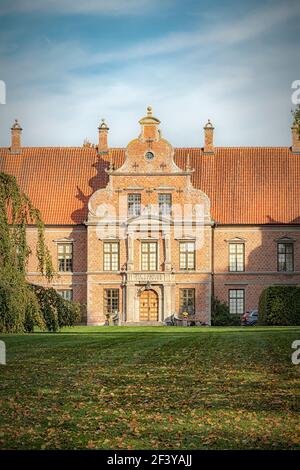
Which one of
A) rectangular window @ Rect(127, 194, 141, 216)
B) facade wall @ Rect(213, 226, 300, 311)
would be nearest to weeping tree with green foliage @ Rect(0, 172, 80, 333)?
Result: rectangular window @ Rect(127, 194, 141, 216)

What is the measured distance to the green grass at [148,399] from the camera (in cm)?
890

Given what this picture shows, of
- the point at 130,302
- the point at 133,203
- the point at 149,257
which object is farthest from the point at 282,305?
the point at 133,203

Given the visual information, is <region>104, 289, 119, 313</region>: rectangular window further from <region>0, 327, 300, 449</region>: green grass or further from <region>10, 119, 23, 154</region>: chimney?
<region>0, 327, 300, 449</region>: green grass

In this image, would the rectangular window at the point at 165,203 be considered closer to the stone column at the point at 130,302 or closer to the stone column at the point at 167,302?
the stone column at the point at 167,302

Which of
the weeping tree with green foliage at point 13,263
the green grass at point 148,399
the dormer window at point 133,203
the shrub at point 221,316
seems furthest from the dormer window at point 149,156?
the green grass at point 148,399

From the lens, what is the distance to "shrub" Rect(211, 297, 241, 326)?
145 feet

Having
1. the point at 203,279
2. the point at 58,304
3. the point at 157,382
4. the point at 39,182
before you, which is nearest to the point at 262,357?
the point at 157,382

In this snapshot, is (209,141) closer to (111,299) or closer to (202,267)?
(202,267)

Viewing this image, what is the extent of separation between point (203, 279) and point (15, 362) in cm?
3028

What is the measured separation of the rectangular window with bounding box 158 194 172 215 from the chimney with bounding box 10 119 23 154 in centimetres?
888

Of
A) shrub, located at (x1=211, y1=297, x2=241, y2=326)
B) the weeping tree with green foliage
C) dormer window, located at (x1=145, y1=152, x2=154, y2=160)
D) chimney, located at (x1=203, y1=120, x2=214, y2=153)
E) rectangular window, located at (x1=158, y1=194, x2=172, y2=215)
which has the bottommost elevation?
shrub, located at (x1=211, y1=297, x2=241, y2=326)

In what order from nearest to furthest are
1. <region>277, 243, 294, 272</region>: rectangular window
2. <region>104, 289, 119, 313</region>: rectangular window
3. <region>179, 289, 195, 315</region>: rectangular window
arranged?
<region>179, 289, 195, 315</region>: rectangular window < <region>104, 289, 119, 313</region>: rectangular window < <region>277, 243, 294, 272</region>: rectangular window

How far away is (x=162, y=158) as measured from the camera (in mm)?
45281
